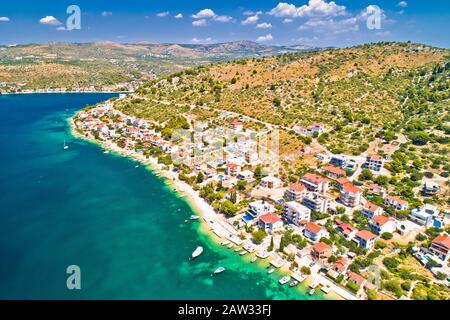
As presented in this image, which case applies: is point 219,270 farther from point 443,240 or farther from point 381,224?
point 443,240

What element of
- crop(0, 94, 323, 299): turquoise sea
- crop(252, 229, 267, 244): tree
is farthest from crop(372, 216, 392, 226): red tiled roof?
crop(0, 94, 323, 299): turquoise sea

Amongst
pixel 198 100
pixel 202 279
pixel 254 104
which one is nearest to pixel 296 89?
pixel 254 104

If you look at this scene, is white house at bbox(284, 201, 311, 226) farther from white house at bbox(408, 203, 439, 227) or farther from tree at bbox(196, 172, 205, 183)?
tree at bbox(196, 172, 205, 183)

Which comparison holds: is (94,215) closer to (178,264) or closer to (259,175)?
(178,264)

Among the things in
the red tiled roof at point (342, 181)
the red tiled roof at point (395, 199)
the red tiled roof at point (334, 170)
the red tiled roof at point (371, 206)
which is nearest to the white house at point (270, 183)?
the red tiled roof at point (334, 170)

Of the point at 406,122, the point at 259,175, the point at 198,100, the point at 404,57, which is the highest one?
the point at 404,57

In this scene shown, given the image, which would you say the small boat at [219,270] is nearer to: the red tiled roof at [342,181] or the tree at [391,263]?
the tree at [391,263]

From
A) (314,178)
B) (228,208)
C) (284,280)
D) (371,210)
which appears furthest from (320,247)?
(314,178)
